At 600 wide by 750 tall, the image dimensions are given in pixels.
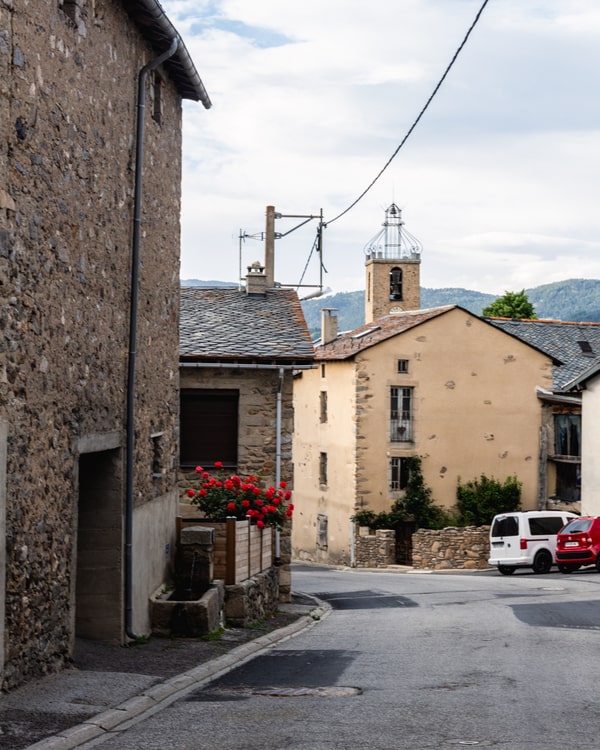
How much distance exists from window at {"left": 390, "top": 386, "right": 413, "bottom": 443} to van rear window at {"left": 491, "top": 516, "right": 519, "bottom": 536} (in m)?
11.0

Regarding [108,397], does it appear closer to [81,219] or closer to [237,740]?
[81,219]

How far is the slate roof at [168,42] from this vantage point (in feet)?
41.2

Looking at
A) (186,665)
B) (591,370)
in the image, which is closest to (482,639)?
(186,665)

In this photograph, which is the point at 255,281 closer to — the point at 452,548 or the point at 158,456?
the point at 158,456

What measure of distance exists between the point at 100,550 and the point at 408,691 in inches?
171

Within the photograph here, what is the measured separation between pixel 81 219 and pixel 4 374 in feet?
8.97

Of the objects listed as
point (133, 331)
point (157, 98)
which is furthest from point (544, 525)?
point (133, 331)

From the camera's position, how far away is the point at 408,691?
9.88m

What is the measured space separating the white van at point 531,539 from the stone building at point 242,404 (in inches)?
420

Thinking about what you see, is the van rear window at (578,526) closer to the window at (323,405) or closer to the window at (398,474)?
the window at (398,474)

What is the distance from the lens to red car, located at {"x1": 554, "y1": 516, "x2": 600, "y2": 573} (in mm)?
27109

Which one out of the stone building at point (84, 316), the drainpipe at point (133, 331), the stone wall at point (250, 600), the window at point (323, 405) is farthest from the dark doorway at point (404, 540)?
the drainpipe at point (133, 331)

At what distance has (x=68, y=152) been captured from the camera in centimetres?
1060

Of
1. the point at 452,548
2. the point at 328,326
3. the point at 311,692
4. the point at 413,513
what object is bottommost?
the point at 452,548
